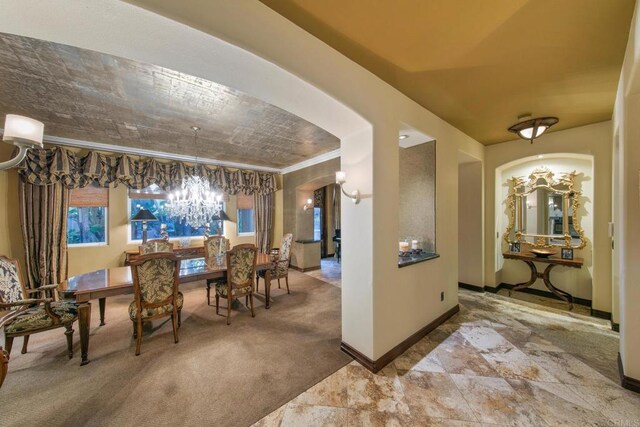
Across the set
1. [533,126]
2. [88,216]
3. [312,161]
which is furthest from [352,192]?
[88,216]

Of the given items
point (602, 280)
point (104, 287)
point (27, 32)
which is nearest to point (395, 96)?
point (27, 32)

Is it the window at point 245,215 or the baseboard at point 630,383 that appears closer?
the baseboard at point 630,383

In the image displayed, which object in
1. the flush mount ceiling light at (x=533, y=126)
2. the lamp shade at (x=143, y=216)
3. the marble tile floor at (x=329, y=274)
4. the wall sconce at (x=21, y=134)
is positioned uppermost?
the flush mount ceiling light at (x=533, y=126)

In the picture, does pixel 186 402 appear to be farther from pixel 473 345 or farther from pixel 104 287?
pixel 473 345

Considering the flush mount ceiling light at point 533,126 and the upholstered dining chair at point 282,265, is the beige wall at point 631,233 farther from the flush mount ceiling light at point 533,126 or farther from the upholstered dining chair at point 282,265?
the upholstered dining chair at point 282,265

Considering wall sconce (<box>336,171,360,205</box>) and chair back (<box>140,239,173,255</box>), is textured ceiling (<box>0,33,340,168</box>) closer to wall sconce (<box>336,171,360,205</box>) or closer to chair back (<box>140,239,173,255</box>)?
wall sconce (<box>336,171,360,205</box>)

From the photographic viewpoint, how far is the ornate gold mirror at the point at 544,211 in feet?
12.1

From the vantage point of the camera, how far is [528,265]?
4184 mm

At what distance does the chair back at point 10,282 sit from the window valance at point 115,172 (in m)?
2.01

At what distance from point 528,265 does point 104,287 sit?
6.42 meters

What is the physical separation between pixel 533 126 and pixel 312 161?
3.87 metres

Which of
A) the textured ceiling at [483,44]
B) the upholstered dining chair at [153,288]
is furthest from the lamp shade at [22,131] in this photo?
the textured ceiling at [483,44]

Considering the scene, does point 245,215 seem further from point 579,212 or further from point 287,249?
point 579,212

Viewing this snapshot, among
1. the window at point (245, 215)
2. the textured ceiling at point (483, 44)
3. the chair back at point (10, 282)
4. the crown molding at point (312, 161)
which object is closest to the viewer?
the textured ceiling at point (483, 44)
